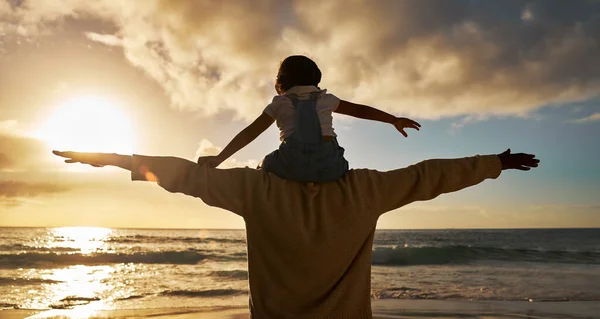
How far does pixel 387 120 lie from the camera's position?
214cm

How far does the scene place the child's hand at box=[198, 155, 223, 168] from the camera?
1.88 meters

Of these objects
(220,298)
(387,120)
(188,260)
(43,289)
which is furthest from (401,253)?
(387,120)

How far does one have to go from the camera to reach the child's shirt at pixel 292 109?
196 centimetres

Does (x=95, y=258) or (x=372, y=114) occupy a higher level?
(x=372, y=114)

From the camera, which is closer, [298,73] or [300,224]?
[300,224]

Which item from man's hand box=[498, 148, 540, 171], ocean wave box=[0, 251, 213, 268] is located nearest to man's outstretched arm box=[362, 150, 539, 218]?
man's hand box=[498, 148, 540, 171]

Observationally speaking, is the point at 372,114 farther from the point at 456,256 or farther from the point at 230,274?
the point at 456,256

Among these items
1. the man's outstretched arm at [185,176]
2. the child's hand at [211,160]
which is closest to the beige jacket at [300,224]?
the man's outstretched arm at [185,176]

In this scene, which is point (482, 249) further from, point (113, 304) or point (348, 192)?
point (348, 192)

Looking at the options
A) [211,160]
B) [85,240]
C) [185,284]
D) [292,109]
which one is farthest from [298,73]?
[85,240]

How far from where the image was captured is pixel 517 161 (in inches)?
76.3

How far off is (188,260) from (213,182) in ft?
57.6

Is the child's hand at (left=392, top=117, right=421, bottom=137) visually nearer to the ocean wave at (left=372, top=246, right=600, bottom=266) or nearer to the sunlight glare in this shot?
the ocean wave at (left=372, top=246, right=600, bottom=266)

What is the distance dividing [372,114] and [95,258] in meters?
18.3
